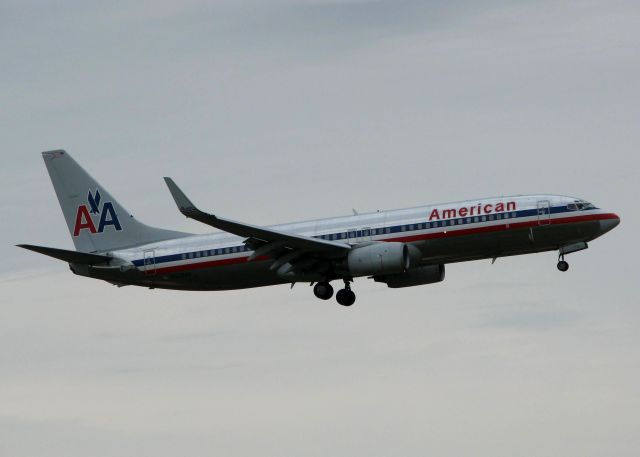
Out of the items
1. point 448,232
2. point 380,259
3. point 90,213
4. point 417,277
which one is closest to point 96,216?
point 90,213

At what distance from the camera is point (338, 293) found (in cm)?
6681

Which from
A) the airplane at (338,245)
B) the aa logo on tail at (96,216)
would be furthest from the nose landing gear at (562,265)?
the aa logo on tail at (96,216)

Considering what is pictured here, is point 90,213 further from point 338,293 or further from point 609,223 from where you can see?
point 609,223

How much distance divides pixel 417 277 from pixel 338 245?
20.8 ft

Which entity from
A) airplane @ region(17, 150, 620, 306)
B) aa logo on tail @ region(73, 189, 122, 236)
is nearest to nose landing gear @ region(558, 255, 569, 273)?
airplane @ region(17, 150, 620, 306)

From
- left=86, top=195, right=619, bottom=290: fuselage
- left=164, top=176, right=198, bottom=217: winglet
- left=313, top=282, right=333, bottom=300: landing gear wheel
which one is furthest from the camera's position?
left=313, top=282, right=333, bottom=300: landing gear wheel

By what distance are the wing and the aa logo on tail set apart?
11255 mm

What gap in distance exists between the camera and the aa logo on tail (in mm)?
72125

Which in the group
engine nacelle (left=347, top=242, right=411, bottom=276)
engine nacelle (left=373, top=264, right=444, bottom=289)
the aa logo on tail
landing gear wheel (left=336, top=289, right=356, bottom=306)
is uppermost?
the aa logo on tail

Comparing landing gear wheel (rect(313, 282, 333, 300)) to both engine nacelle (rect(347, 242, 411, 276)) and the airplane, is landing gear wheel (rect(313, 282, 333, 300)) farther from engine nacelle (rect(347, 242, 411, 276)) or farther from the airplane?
engine nacelle (rect(347, 242, 411, 276))

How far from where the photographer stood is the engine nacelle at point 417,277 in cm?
6781

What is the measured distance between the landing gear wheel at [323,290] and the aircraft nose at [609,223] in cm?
1327

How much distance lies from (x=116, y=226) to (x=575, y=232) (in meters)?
24.4

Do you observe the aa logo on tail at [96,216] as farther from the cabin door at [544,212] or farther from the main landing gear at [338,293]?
the cabin door at [544,212]
